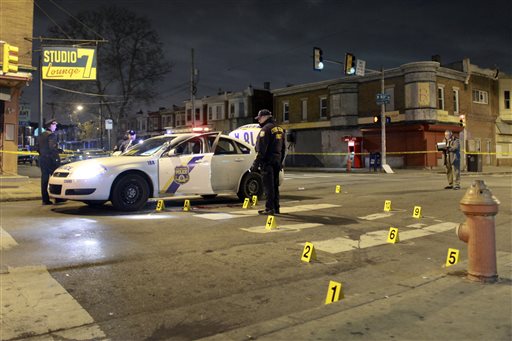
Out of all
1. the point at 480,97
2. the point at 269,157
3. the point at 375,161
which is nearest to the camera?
the point at 269,157

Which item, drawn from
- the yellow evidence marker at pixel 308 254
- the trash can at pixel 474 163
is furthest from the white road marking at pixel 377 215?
the trash can at pixel 474 163

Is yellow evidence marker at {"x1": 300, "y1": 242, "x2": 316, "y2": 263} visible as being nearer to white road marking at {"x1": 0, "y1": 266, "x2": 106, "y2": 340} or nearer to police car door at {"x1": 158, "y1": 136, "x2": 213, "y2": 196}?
white road marking at {"x1": 0, "y1": 266, "x2": 106, "y2": 340}

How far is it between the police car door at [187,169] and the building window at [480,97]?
1318 inches

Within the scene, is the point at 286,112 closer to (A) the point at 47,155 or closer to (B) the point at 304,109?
(B) the point at 304,109

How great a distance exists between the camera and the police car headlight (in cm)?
877

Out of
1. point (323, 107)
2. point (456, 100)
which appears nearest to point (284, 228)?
point (456, 100)

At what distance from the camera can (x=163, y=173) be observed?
9641 millimetres

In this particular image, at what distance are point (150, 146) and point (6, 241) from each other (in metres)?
4.04

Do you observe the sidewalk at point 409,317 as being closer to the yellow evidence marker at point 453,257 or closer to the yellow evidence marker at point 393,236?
the yellow evidence marker at point 453,257

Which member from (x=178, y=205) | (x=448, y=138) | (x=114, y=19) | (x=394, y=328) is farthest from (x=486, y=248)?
(x=114, y=19)

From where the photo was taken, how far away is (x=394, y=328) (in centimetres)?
329

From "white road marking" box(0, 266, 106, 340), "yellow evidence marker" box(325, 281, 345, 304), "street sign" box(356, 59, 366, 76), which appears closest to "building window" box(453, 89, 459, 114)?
"street sign" box(356, 59, 366, 76)

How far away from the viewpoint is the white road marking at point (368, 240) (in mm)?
6393

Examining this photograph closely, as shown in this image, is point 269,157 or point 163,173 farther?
point 163,173
